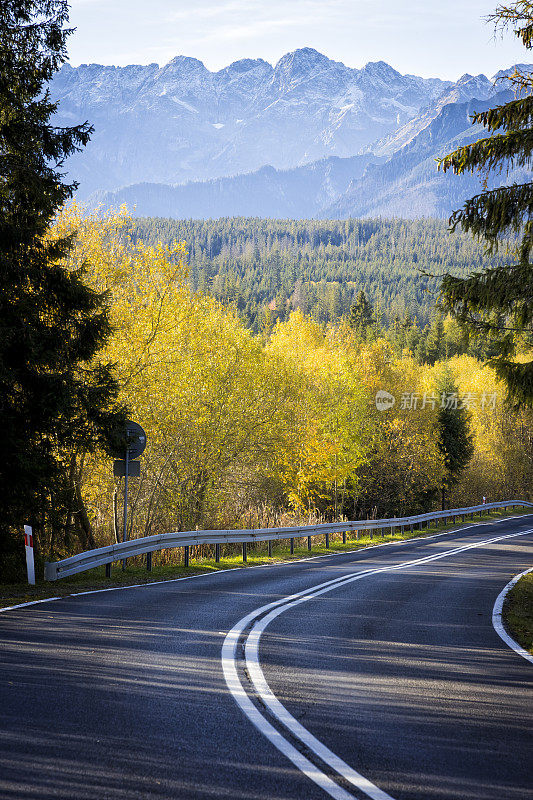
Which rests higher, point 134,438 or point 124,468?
point 134,438

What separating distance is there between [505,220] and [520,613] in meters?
6.21

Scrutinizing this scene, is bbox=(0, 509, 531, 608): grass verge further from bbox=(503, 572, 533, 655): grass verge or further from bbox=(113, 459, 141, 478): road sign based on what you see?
bbox=(503, 572, 533, 655): grass verge

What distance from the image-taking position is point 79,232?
1867cm

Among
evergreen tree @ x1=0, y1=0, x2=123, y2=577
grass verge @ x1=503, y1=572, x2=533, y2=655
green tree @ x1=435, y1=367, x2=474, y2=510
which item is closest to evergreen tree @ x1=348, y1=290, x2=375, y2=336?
green tree @ x1=435, y1=367, x2=474, y2=510

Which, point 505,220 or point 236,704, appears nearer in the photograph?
point 236,704

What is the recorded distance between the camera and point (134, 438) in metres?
14.3

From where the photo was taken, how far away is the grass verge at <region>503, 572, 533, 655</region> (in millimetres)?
8863

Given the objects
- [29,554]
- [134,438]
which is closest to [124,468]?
[134,438]

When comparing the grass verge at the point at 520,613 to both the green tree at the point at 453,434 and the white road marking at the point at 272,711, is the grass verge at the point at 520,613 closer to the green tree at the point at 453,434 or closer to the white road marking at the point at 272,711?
the white road marking at the point at 272,711

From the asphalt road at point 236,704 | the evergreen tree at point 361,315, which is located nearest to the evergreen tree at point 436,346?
the evergreen tree at point 361,315

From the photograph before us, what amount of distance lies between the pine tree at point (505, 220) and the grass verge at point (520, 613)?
3294 millimetres

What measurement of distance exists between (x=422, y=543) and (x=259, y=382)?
32.0ft

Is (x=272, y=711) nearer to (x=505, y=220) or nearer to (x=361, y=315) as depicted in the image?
(x=505, y=220)

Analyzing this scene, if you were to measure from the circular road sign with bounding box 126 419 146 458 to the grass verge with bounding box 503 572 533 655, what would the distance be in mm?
7947
